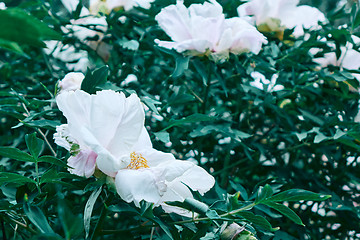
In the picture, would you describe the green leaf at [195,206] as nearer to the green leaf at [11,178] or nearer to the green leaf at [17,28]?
the green leaf at [11,178]

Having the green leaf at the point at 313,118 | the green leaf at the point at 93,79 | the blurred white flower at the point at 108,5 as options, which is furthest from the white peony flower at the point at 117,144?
the blurred white flower at the point at 108,5

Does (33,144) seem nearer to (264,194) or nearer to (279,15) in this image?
(264,194)

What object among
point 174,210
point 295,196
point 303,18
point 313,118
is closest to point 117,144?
point 174,210

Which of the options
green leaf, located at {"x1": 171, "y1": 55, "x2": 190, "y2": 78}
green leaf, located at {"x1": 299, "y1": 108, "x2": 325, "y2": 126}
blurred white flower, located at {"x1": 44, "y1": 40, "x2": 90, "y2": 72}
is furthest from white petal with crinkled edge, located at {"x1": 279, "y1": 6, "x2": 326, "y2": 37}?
blurred white flower, located at {"x1": 44, "y1": 40, "x2": 90, "y2": 72}

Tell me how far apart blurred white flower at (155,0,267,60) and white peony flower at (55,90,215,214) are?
0.27m

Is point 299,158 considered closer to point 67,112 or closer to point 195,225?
point 195,225

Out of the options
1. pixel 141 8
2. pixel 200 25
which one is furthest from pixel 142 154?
pixel 141 8

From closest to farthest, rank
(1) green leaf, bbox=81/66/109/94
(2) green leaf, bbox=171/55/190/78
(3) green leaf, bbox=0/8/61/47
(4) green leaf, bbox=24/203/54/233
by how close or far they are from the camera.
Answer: (3) green leaf, bbox=0/8/61/47 → (4) green leaf, bbox=24/203/54/233 → (1) green leaf, bbox=81/66/109/94 → (2) green leaf, bbox=171/55/190/78

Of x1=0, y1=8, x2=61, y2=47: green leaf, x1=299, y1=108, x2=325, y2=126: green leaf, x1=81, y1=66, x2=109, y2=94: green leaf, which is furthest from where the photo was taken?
x1=299, y1=108, x2=325, y2=126: green leaf

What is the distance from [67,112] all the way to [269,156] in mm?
572

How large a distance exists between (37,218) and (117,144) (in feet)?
0.42

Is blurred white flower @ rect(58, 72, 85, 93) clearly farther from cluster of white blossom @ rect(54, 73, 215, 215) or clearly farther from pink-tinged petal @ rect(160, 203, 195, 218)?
pink-tinged petal @ rect(160, 203, 195, 218)

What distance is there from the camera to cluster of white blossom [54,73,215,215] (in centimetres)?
49

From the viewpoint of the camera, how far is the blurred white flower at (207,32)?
2.48 feet
